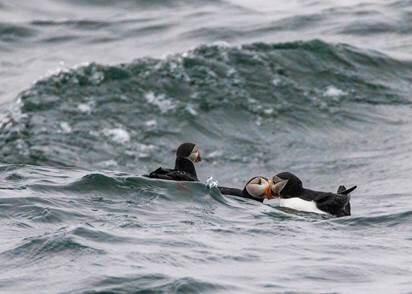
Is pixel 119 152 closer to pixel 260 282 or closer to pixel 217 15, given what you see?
pixel 217 15

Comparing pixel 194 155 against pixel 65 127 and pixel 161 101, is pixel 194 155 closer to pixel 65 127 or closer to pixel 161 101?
pixel 65 127

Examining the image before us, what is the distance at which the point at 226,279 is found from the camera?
33.8 ft

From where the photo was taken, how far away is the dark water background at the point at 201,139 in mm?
10844

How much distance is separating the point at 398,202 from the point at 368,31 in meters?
10.7

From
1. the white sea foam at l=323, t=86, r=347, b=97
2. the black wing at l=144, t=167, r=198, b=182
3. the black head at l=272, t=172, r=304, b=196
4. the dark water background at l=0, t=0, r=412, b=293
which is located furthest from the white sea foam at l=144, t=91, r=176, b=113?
the black head at l=272, t=172, r=304, b=196

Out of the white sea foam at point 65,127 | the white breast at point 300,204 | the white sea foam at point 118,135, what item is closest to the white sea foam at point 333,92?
the white sea foam at point 118,135

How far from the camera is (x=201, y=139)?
21.9 m

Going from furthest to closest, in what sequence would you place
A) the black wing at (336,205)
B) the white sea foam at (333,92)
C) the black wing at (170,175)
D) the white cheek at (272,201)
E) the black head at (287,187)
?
the white sea foam at (333,92) → the white cheek at (272,201) → the black head at (287,187) → the black wing at (170,175) → the black wing at (336,205)

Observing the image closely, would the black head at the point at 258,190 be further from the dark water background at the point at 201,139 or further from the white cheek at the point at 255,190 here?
the dark water background at the point at 201,139

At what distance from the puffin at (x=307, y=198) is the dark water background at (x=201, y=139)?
38cm

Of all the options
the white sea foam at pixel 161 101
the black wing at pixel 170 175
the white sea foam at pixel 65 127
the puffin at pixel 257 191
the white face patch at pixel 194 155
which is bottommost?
the puffin at pixel 257 191

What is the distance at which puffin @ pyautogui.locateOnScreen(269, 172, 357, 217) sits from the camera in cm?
1412

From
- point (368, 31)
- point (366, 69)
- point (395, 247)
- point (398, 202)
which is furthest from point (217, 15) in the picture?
A: point (395, 247)

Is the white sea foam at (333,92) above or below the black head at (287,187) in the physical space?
above
